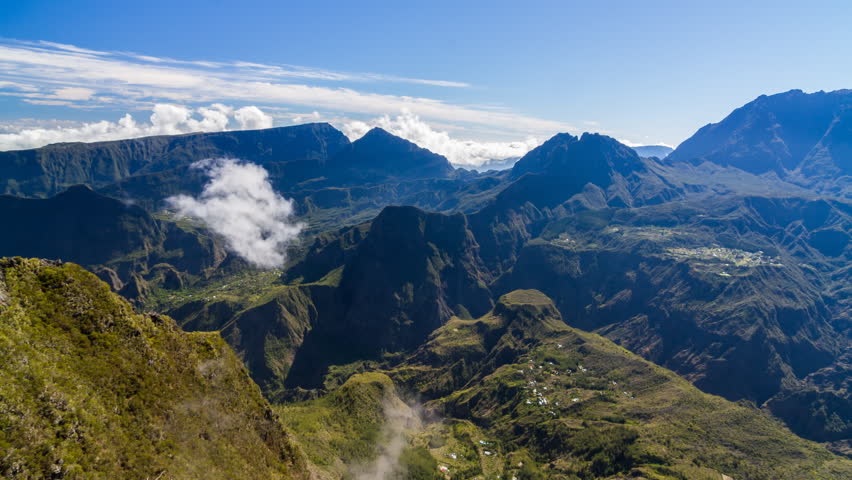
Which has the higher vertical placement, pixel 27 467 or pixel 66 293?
pixel 66 293

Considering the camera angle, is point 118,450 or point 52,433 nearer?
point 52,433

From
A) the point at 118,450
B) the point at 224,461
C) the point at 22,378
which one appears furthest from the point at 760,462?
the point at 22,378

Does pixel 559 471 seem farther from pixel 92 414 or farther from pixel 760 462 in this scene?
pixel 92 414

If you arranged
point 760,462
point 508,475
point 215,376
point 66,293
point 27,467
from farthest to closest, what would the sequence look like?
point 508,475 → point 760,462 → point 215,376 → point 66,293 → point 27,467

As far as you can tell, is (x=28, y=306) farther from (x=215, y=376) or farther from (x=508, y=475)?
(x=508, y=475)

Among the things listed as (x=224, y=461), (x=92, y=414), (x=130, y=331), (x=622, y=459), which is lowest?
(x=622, y=459)

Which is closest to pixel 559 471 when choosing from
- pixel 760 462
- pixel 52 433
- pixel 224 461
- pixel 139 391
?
pixel 760 462

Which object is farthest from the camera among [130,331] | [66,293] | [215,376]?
[215,376]
